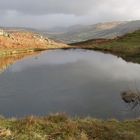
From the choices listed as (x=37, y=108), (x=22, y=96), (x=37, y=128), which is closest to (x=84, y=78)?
(x=22, y=96)

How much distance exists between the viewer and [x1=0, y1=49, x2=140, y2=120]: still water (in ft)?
133

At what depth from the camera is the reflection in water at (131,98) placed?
42853mm

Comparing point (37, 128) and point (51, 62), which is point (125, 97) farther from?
point (51, 62)

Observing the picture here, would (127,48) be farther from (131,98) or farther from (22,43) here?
(131,98)

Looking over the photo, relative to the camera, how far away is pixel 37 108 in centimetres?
4212

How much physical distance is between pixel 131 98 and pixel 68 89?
41.3 ft

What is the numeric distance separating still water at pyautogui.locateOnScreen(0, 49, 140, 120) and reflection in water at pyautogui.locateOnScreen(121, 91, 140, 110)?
686 millimetres

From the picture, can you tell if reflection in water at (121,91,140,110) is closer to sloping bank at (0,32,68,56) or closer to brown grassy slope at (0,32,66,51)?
sloping bank at (0,32,68,56)

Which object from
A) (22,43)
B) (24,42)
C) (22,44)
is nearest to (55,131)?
(22,44)

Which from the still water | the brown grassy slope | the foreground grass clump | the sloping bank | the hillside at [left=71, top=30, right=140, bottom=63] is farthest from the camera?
the brown grassy slope

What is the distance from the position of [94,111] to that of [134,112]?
15.0ft

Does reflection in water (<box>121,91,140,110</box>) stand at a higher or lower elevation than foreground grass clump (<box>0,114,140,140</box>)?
lower

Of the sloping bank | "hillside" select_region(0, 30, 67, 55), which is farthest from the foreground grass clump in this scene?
"hillside" select_region(0, 30, 67, 55)

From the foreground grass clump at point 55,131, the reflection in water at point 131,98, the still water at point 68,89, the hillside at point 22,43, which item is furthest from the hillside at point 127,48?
the foreground grass clump at point 55,131
